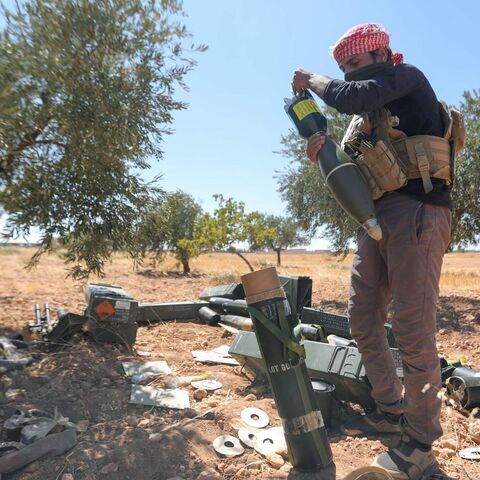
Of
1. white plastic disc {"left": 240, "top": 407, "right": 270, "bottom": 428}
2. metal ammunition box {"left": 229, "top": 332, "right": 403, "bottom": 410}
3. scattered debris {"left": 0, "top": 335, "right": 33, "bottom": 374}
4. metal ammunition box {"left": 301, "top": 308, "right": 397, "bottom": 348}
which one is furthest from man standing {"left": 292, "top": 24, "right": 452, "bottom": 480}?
scattered debris {"left": 0, "top": 335, "right": 33, "bottom": 374}

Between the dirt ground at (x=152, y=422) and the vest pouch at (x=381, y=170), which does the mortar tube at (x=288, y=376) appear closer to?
the dirt ground at (x=152, y=422)

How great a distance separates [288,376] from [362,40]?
2038 mm

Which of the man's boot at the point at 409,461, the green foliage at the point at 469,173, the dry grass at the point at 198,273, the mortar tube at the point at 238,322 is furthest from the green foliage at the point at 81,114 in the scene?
the green foliage at the point at 469,173

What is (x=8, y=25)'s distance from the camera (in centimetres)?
469

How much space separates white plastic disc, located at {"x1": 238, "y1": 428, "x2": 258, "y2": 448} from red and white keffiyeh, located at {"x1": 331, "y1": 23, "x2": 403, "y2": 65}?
2.51 meters

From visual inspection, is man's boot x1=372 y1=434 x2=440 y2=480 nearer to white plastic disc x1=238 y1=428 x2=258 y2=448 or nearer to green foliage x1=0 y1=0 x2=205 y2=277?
white plastic disc x1=238 y1=428 x2=258 y2=448

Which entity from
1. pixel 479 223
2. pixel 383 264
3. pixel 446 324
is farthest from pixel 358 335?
pixel 479 223

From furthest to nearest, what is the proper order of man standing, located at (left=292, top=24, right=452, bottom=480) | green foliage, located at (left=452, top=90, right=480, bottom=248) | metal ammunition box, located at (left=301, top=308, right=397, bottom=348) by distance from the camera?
1. green foliage, located at (left=452, top=90, right=480, bottom=248)
2. metal ammunition box, located at (left=301, top=308, right=397, bottom=348)
3. man standing, located at (left=292, top=24, right=452, bottom=480)

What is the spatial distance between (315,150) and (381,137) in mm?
394

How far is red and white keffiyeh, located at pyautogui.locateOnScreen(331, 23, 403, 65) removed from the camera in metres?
2.84

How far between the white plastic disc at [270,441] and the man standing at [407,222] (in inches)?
25.8

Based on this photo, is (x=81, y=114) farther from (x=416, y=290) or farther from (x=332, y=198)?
(x=332, y=198)

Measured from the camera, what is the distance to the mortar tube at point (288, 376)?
2609mm

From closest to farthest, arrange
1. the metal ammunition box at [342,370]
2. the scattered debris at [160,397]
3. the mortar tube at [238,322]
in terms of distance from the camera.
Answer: the metal ammunition box at [342,370] → the scattered debris at [160,397] → the mortar tube at [238,322]
